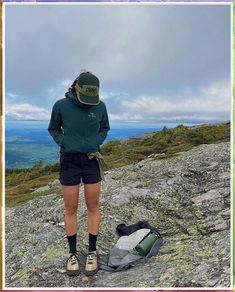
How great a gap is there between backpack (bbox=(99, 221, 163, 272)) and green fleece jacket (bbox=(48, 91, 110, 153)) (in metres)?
1.45

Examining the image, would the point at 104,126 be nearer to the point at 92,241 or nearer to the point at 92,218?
the point at 92,218

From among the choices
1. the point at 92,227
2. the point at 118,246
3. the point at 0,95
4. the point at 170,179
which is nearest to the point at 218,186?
the point at 170,179

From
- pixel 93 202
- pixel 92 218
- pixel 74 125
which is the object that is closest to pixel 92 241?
pixel 92 218

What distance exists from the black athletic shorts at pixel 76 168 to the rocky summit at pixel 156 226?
1.14 metres

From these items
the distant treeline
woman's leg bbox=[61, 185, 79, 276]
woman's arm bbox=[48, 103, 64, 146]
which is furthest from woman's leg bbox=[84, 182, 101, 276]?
the distant treeline

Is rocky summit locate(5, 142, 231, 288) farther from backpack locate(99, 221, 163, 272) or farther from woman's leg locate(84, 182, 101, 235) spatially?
woman's leg locate(84, 182, 101, 235)

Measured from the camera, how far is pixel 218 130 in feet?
67.5

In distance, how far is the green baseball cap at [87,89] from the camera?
4.96 metres

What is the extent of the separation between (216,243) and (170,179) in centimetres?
373

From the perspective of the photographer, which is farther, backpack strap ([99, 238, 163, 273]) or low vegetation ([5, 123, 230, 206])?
low vegetation ([5, 123, 230, 206])

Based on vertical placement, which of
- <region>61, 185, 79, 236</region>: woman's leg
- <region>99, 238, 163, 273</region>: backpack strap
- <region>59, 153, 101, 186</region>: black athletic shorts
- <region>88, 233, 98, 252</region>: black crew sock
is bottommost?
<region>99, 238, 163, 273</region>: backpack strap

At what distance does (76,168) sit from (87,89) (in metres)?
0.85

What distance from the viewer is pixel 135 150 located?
19.2 meters

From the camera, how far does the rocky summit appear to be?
5414 millimetres
